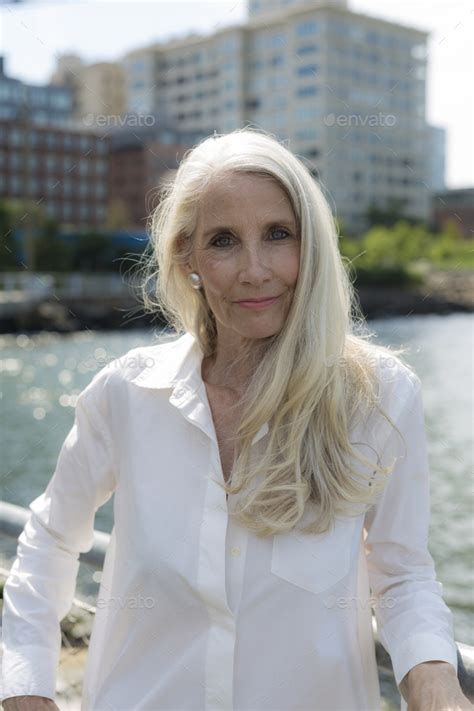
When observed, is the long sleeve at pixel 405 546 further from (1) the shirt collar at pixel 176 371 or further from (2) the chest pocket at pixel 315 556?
(1) the shirt collar at pixel 176 371

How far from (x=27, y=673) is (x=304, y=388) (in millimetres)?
605

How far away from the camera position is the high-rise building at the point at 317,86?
Result: 75.8ft

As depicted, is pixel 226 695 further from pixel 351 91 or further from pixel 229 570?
pixel 351 91

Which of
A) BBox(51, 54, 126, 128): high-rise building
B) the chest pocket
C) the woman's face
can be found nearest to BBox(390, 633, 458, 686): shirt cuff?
the chest pocket

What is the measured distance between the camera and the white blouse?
1.18 metres

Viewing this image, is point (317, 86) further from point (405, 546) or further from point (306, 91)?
point (405, 546)

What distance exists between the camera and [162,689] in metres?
1.20

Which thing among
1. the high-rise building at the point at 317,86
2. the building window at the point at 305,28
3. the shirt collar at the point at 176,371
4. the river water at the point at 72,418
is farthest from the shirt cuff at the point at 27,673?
the building window at the point at 305,28

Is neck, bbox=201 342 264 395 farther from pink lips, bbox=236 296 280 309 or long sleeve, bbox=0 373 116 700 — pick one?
long sleeve, bbox=0 373 116 700

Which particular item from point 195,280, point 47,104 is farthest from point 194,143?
point 47,104

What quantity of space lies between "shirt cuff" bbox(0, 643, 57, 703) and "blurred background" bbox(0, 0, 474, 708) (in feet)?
1.93

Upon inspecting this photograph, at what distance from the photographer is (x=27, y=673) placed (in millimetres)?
1224

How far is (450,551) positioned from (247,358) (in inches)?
272

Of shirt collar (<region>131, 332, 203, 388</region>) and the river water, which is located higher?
shirt collar (<region>131, 332, 203, 388</region>)
